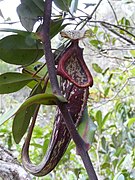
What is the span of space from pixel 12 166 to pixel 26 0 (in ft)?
0.92

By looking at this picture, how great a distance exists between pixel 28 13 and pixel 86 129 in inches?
5.6

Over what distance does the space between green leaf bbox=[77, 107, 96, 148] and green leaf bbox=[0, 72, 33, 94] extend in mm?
85

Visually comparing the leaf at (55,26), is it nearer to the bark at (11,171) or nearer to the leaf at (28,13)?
the leaf at (28,13)

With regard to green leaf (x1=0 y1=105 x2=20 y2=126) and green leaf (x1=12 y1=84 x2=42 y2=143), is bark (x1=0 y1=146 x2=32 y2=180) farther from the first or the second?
green leaf (x1=0 y1=105 x2=20 y2=126)

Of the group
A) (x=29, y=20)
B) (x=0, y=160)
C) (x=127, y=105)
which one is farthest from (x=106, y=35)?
(x=29, y=20)

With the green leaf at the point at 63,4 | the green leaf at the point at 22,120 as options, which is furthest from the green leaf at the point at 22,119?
the green leaf at the point at 63,4

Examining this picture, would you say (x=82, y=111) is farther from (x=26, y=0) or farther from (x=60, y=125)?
(x=26, y=0)

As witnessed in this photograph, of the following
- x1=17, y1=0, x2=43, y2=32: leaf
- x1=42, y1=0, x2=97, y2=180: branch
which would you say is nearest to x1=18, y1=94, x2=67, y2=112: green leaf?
x1=42, y1=0, x2=97, y2=180: branch

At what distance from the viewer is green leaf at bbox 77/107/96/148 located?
319 millimetres

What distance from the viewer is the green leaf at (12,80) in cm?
38

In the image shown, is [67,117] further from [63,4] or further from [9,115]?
[63,4]

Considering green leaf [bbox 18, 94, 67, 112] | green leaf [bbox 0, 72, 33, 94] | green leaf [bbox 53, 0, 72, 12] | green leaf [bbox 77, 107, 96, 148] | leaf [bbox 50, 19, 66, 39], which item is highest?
green leaf [bbox 53, 0, 72, 12]

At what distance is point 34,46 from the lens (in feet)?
→ 1.19

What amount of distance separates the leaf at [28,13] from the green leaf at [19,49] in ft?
0.06
